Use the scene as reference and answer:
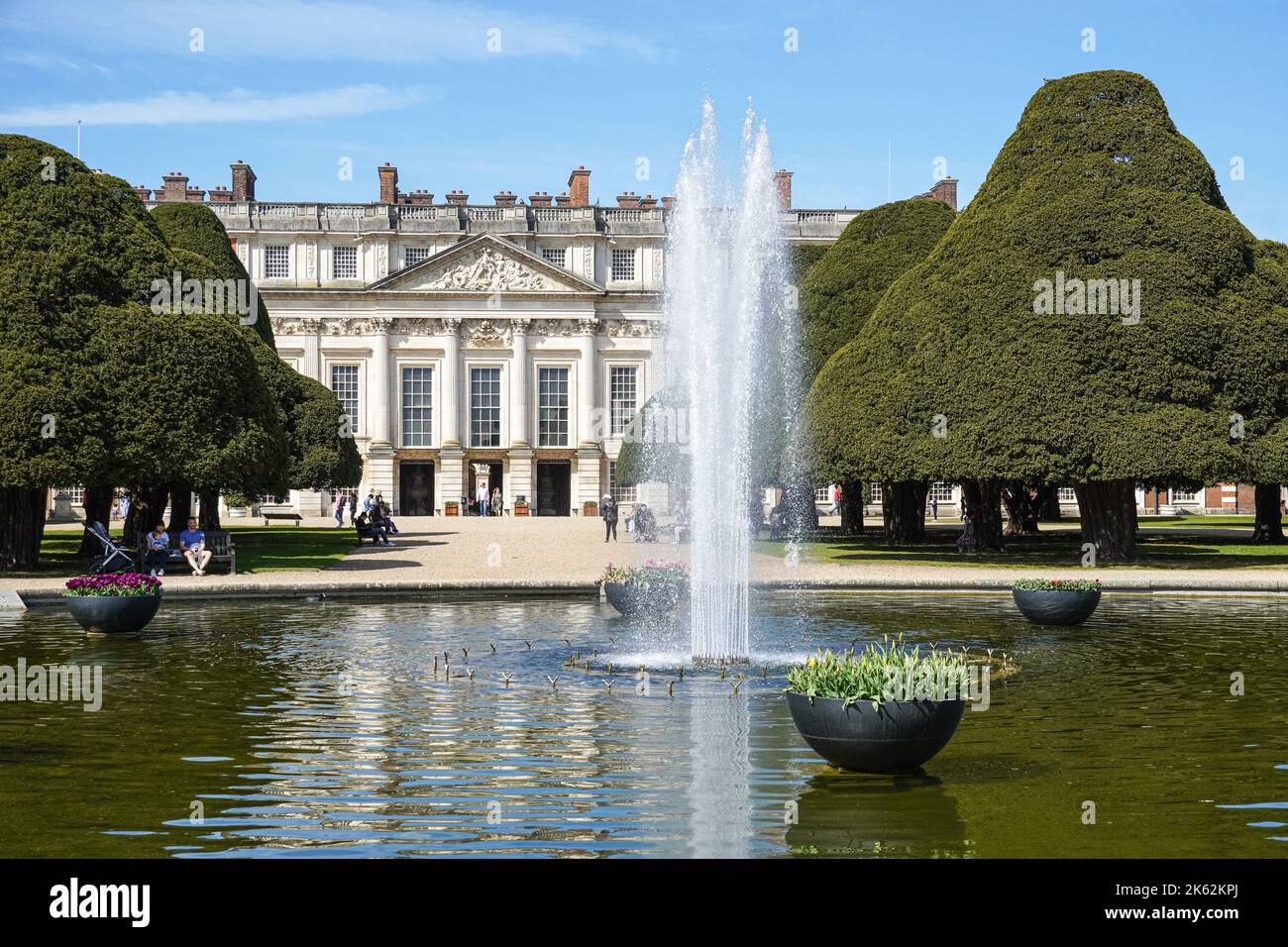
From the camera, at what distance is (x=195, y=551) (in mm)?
24891

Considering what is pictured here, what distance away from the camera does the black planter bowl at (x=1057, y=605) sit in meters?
16.6

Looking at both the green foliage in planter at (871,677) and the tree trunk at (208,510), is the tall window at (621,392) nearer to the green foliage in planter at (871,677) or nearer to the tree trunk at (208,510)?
the tree trunk at (208,510)

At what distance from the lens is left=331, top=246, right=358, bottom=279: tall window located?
69.6 m

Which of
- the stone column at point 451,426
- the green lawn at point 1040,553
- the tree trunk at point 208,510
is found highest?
the stone column at point 451,426

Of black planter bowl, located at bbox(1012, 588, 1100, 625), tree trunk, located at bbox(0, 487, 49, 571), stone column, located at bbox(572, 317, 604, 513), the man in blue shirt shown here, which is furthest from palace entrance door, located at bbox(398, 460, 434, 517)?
black planter bowl, located at bbox(1012, 588, 1100, 625)

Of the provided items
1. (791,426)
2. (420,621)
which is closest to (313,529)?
(791,426)

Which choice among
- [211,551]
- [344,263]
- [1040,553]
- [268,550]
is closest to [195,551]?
[211,551]

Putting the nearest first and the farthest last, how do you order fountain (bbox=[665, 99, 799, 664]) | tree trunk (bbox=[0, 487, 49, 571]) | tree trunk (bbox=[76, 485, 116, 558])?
fountain (bbox=[665, 99, 799, 664]), tree trunk (bbox=[0, 487, 49, 571]), tree trunk (bbox=[76, 485, 116, 558])

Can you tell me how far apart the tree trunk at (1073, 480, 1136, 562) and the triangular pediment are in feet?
140

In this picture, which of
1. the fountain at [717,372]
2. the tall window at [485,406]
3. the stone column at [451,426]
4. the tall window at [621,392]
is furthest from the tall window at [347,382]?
the fountain at [717,372]

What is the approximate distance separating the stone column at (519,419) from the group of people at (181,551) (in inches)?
1646

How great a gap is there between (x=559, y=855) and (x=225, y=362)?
72.1 feet

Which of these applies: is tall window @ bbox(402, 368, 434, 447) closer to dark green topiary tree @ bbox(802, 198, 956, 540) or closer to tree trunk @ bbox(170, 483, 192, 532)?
dark green topiary tree @ bbox(802, 198, 956, 540)
